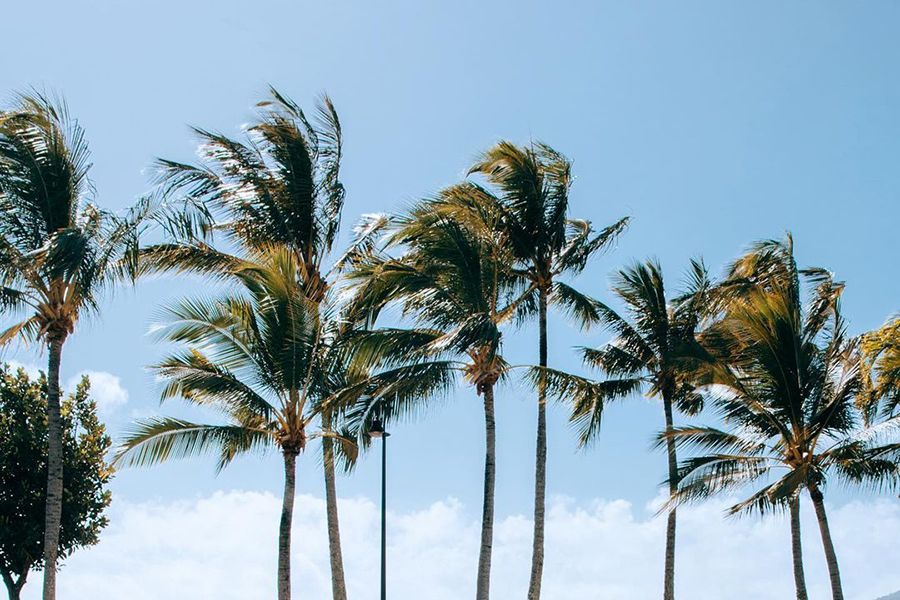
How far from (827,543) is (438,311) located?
9.49 m

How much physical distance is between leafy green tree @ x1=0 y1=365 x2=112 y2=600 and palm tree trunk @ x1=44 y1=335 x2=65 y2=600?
7.72 metres

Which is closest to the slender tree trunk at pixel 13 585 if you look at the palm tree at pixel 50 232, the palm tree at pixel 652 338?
the palm tree at pixel 50 232

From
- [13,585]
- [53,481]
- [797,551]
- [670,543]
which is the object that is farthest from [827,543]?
[13,585]

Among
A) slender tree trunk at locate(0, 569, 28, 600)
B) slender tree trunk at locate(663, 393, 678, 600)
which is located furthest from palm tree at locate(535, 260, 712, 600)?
slender tree trunk at locate(0, 569, 28, 600)

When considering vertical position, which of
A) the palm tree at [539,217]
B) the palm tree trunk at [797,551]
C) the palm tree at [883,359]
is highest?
the palm tree at [539,217]

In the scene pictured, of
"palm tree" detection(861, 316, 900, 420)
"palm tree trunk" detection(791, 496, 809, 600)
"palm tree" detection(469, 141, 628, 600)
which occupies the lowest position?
"palm tree trunk" detection(791, 496, 809, 600)

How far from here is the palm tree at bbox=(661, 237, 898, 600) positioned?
2123 centimetres

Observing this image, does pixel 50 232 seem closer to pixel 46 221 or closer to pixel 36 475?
pixel 46 221

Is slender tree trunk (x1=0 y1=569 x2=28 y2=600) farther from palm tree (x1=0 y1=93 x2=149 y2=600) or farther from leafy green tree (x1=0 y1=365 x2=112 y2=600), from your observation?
palm tree (x1=0 y1=93 x2=149 y2=600)

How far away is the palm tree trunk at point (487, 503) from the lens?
20.3 meters

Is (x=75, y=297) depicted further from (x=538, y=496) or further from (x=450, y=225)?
(x=538, y=496)

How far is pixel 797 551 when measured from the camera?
23.2 m

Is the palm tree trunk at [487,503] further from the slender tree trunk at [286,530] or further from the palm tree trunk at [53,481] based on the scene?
the palm tree trunk at [53,481]

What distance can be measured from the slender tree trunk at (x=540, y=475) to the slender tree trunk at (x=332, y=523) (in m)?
3.92
